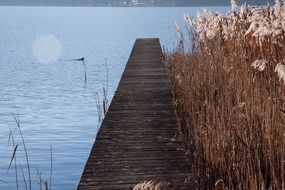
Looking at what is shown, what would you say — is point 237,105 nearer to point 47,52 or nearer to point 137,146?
point 137,146

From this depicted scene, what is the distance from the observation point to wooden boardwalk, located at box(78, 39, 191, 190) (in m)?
4.95

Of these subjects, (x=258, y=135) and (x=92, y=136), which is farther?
(x=92, y=136)

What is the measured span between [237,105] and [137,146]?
1043mm

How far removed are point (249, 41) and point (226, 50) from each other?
47.8 inches

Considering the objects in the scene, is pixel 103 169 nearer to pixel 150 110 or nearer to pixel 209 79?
pixel 150 110

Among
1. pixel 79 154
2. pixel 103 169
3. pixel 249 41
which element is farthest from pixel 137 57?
pixel 103 169

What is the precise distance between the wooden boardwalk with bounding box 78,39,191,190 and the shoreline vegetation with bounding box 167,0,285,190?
26cm

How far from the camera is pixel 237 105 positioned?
19.5ft

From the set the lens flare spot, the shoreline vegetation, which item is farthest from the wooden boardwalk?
the lens flare spot

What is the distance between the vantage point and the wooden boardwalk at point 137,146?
195 inches

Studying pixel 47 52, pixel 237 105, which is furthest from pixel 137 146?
pixel 47 52

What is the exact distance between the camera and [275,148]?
5223mm

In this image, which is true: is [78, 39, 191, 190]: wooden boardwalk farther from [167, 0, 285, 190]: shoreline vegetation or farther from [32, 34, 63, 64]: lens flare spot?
[32, 34, 63, 64]: lens flare spot

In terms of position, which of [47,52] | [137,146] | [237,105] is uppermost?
[237,105]
